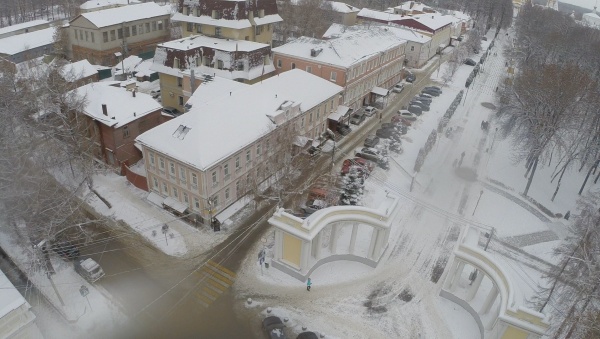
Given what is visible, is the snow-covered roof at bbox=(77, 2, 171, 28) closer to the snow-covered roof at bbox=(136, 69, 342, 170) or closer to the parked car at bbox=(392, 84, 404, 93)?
the snow-covered roof at bbox=(136, 69, 342, 170)

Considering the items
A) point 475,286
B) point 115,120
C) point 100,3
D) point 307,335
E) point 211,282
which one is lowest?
point 211,282

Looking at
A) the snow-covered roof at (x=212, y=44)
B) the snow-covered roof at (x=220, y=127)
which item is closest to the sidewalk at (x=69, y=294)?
the snow-covered roof at (x=220, y=127)

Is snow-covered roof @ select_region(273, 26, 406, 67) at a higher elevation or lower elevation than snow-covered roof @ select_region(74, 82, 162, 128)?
higher

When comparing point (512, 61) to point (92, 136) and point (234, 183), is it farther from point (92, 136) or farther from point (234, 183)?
point (92, 136)

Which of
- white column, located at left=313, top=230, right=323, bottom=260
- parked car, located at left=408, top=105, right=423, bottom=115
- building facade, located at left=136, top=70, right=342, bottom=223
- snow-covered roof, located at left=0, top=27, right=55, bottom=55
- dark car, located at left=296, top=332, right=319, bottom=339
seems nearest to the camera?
dark car, located at left=296, top=332, right=319, bottom=339

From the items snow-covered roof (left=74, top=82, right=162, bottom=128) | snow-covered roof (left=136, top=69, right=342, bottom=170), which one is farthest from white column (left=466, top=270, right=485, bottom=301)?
snow-covered roof (left=74, top=82, right=162, bottom=128)

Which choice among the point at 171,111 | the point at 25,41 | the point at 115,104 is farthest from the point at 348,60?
the point at 25,41

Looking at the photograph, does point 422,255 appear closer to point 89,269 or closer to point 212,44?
point 89,269

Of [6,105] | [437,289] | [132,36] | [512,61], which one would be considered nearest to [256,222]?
[437,289]
